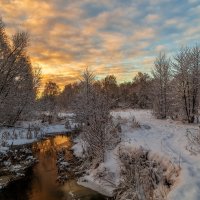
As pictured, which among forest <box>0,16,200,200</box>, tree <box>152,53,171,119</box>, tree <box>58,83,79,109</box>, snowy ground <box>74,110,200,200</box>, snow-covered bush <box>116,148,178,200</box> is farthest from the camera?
tree <box>58,83,79,109</box>

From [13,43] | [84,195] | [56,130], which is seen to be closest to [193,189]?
[84,195]

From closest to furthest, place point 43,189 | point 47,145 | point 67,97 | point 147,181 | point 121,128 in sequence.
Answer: point 147,181 < point 43,189 < point 121,128 < point 47,145 < point 67,97

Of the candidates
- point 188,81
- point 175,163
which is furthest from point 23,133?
point 175,163

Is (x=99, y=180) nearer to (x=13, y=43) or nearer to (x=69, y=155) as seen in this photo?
(x=69, y=155)

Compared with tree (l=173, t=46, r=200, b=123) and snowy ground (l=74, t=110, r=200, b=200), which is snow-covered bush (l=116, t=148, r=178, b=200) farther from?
tree (l=173, t=46, r=200, b=123)

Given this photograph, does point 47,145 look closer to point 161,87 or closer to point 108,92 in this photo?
point 108,92

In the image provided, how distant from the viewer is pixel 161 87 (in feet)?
112

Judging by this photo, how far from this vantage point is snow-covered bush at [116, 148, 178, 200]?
8602 mm

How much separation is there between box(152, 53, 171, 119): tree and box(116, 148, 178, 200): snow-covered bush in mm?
22123

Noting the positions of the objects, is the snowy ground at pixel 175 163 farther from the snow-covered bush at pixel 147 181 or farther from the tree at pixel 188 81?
the tree at pixel 188 81

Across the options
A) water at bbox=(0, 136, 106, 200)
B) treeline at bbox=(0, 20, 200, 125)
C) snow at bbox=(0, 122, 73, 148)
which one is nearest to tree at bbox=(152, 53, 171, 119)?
treeline at bbox=(0, 20, 200, 125)

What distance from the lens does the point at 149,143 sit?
14766mm

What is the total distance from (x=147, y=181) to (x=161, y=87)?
84.3ft

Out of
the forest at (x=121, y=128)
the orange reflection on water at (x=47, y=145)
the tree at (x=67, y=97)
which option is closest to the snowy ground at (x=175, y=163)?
the forest at (x=121, y=128)
